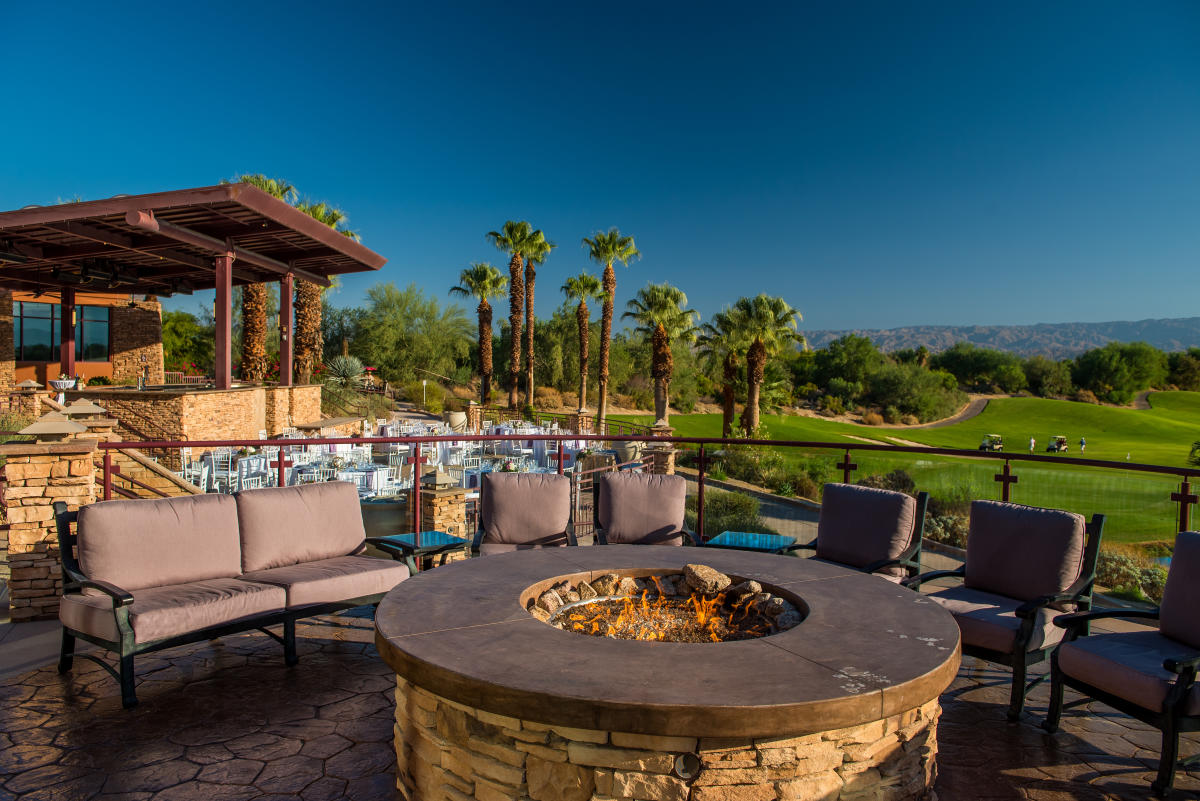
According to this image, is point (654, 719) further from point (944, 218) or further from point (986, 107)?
point (944, 218)

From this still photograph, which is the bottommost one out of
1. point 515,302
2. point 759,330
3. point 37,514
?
point 37,514

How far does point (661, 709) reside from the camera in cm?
162

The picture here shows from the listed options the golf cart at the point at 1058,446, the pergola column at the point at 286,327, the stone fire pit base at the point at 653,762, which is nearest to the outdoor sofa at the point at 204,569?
the stone fire pit base at the point at 653,762

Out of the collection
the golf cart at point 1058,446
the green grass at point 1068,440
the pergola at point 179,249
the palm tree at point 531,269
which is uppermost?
the palm tree at point 531,269

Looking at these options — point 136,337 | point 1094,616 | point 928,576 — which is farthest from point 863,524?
point 136,337

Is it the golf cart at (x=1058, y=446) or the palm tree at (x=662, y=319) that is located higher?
the palm tree at (x=662, y=319)

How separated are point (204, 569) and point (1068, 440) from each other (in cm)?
6505

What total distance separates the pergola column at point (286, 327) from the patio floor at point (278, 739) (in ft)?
44.6

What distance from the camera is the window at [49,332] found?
22.8 metres

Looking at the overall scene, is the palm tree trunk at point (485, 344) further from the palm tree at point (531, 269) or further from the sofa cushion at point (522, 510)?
the sofa cushion at point (522, 510)

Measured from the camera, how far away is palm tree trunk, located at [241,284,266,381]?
1652 centimetres

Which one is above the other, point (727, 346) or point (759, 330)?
point (759, 330)

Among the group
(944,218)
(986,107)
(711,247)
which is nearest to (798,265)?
(944,218)

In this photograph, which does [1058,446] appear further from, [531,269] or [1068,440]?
[531,269]
